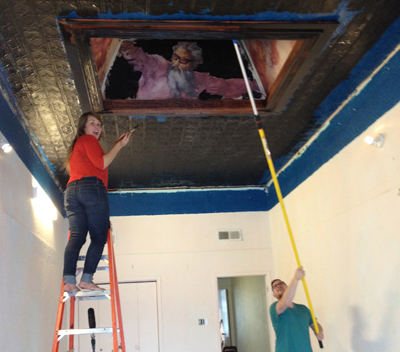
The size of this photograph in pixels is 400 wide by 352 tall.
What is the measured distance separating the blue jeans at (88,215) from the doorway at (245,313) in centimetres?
352

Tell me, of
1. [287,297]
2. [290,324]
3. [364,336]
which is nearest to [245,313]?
[364,336]

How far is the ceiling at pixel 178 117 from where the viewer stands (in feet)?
8.18

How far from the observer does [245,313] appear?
7.29 metres

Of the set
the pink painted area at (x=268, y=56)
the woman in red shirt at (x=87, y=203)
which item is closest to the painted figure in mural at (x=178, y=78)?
the pink painted area at (x=268, y=56)

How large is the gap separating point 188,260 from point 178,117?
2402 mm

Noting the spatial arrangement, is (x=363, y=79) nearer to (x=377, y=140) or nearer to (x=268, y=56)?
(x=377, y=140)

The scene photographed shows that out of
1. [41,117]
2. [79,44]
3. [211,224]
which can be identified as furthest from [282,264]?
[79,44]

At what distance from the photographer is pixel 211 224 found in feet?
18.9

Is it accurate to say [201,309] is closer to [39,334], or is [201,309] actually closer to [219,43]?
[39,334]

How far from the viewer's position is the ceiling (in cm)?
249

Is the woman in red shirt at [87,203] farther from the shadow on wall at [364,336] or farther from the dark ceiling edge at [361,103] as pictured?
the shadow on wall at [364,336]

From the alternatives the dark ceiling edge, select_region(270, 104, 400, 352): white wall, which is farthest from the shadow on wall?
the dark ceiling edge

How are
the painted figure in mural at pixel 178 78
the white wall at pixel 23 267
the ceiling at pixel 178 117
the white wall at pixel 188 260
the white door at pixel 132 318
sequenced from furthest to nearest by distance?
the white wall at pixel 188 260
the white door at pixel 132 318
the painted figure in mural at pixel 178 78
the white wall at pixel 23 267
the ceiling at pixel 178 117

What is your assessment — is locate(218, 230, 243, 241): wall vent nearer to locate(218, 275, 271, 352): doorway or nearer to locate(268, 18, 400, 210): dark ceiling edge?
locate(218, 275, 271, 352): doorway
